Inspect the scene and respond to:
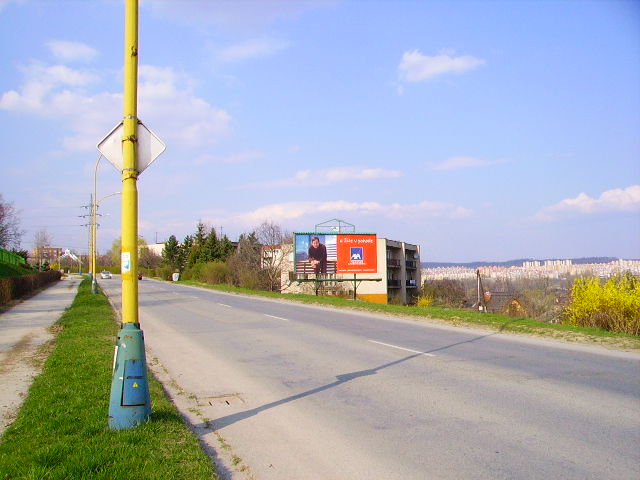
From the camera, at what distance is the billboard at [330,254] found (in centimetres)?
3653

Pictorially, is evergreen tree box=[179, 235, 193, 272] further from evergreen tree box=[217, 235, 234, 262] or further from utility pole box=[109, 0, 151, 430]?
utility pole box=[109, 0, 151, 430]

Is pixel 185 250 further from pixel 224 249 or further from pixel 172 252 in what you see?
pixel 224 249

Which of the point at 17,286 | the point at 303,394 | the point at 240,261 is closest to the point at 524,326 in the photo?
the point at 303,394

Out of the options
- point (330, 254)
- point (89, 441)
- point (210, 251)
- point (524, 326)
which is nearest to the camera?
point (89, 441)

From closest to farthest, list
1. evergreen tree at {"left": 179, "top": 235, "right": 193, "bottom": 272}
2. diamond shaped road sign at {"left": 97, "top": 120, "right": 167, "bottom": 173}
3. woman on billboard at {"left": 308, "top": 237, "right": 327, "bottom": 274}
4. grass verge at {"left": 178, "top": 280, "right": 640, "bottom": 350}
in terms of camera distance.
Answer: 1. diamond shaped road sign at {"left": 97, "top": 120, "right": 167, "bottom": 173}
2. grass verge at {"left": 178, "top": 280, "right": 640, "bottom": 350}
3. woman on billboard at {"left": 308, "top": 237, "right": 327, "bottom": 274}
4. evergreen tree at {"left": 179, "top": 235, "right": 193, "bottom": 272}

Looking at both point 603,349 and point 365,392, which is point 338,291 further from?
point 365,392

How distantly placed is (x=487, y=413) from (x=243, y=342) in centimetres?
791

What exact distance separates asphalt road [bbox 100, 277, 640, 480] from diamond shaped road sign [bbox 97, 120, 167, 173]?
316 centimetres

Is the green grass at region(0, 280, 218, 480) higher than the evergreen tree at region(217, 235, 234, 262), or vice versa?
the evergreen tree at region(217, 235, 234, 262)

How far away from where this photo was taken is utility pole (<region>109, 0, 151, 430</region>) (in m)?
5.54

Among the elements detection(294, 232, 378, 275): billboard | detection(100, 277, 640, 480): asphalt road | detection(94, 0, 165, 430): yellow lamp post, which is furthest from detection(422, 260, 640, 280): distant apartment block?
detection(94, 0, 165, 430): yellow lamp post

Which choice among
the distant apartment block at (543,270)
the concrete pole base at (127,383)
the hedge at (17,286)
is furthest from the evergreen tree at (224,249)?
the concrete pole base at (127,383)

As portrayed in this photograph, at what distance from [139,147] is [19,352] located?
28.3 ft

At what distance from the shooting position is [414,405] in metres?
7.09
